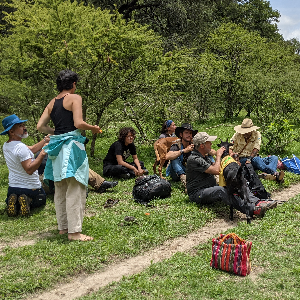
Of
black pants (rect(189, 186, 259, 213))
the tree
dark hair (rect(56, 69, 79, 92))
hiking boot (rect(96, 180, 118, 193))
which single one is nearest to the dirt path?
black pants (rect(189, 186, 259, 213))

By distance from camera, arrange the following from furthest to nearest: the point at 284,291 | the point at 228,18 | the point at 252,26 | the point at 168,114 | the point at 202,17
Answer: the point at 252,26, the point at 228,18, the point at 202,17, the point at 168,114, the point at 284,291

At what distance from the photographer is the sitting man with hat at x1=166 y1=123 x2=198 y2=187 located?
305 inches

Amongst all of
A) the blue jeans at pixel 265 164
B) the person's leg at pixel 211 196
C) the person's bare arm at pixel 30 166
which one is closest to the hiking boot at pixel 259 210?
the person's leg at pixel 211 196

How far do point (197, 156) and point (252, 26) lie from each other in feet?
115

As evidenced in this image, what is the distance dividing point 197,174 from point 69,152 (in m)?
2.55

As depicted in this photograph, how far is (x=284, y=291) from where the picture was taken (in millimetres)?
3775

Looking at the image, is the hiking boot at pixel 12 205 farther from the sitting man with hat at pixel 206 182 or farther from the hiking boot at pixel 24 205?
the sitting man with hat at pixel 206 182

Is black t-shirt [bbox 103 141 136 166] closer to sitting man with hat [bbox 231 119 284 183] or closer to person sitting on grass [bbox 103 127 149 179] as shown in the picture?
person sitting on grass [bbox 103 127 149 179]

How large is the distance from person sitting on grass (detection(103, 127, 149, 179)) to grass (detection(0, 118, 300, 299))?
3.57 feet

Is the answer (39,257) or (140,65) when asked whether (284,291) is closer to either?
(39,257)

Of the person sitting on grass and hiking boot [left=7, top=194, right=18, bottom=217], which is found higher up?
the person sitting on grass

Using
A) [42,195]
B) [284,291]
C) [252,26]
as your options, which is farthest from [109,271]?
[252,26]

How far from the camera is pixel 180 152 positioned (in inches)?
302

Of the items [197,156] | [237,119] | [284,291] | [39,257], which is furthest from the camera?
[237,119]
